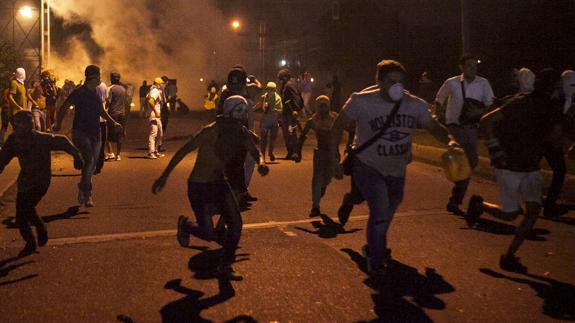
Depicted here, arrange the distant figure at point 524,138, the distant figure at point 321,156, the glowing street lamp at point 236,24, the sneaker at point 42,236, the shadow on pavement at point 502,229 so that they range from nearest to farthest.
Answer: the distant figure at point 524,138 < the sneaker at point 42,236 < the shadow on pavement at point 502,229 < the distant figure at point 321,156 < the glowing street lamp at point 236,24

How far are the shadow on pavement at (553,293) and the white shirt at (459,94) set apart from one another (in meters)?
2.95

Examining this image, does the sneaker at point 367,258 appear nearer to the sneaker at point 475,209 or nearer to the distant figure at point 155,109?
the sneaker at point 475,209

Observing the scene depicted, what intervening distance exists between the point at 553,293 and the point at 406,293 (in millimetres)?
1137

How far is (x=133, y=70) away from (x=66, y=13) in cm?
1466

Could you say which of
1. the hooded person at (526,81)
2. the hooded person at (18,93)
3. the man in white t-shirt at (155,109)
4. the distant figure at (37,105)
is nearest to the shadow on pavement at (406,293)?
the hooded person at (526,81)

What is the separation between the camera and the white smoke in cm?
3744

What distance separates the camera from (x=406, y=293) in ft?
18.4

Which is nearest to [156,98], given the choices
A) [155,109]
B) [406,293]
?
[155,109]

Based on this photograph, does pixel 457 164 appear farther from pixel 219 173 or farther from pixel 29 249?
pixel 29 249

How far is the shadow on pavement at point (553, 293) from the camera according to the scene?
16.7 feet

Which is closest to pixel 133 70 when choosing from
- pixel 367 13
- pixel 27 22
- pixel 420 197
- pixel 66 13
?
pixel 27 22

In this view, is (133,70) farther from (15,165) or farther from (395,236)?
(395,236)

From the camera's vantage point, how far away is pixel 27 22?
40.6 m

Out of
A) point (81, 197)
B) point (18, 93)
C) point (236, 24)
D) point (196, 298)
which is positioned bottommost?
point (196, 298)
